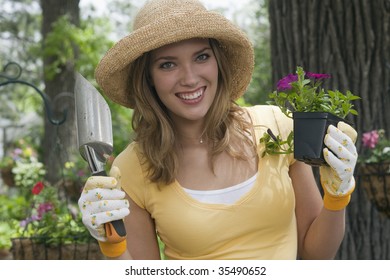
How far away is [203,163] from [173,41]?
445 mm

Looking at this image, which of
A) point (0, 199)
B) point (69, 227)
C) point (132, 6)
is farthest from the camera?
point (132, 6)

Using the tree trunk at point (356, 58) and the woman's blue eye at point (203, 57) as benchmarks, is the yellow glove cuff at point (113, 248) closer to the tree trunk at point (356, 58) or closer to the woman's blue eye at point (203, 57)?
the woman's blue eye at point (203, 57)

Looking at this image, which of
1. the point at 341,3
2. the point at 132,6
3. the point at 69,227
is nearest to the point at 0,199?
the point at 69,227

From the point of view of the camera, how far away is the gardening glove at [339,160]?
1.92m

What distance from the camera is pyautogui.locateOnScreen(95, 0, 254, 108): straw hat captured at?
6.89 feet

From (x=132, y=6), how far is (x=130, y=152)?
1440 centimetres

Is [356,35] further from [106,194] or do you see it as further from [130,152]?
[106,194]

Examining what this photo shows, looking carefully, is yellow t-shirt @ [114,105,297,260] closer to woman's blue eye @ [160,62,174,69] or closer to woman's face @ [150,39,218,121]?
woman's face @ [150,39,218,121]

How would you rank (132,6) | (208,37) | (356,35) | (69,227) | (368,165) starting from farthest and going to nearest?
(132,6) → (69,227) → (356,35) → (368,165) → (208,37)

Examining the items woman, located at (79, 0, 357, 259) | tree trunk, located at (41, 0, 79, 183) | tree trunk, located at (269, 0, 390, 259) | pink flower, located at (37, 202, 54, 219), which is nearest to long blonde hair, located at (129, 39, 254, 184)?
woman, located at (79, 0, 357, 259)

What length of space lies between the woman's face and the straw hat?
5 centimetres

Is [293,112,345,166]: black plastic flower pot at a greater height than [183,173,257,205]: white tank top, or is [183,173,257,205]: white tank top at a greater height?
[293,112,345,166]: black plastic flower pot

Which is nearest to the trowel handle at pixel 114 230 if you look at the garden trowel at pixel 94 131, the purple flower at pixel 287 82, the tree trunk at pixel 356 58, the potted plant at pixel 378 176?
the garden trowel at pixel 94 131

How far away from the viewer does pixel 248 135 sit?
2328 mm
